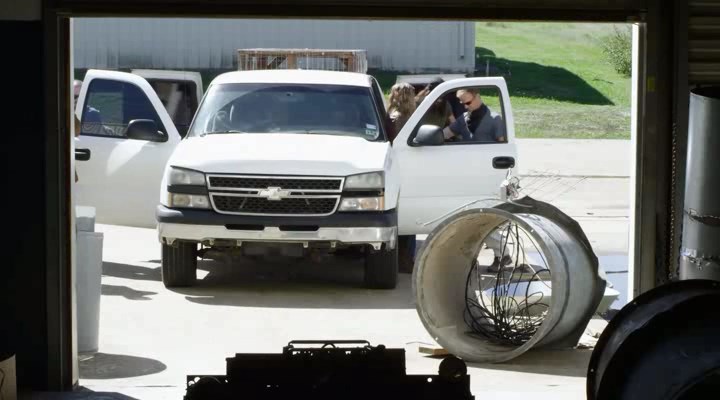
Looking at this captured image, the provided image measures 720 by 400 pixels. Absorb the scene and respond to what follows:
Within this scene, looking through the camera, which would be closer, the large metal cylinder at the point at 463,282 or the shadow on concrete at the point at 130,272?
the large metal cylinder at the point at 463,282

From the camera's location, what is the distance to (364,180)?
1202 cm

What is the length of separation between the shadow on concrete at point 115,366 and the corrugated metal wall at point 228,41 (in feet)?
86.0

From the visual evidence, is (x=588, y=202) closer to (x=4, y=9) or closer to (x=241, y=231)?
(x=241, y=231)

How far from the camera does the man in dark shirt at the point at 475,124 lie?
1316cm

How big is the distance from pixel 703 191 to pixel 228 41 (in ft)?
104

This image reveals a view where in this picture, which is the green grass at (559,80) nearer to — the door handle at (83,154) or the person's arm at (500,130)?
the person's arm at (500,130)

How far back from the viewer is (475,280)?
12.8m

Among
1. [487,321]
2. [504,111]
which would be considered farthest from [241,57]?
[487,321]

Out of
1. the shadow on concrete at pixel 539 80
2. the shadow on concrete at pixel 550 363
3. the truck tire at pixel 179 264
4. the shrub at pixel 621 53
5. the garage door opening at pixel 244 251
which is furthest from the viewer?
the shrub at pixel 621 53

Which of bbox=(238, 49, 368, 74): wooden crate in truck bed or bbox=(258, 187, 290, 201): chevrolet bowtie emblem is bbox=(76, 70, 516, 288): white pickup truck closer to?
bbox=(258, 187, 290, 201): chevrolet bowtie emblem

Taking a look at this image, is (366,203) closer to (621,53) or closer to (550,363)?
(550,363)

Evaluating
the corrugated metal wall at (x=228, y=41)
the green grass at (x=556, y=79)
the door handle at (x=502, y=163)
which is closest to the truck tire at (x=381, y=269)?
the door handle at (x=502, y=163)

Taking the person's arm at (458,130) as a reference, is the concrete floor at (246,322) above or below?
below


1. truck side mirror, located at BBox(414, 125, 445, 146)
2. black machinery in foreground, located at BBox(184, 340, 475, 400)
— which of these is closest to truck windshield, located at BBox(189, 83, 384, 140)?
truck side mirror, located at BBox(414, 125, 445, 146)
